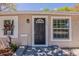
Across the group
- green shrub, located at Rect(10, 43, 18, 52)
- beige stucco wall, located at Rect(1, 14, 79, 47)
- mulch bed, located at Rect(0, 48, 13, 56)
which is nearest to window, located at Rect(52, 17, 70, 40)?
beige stucco wall, located at Rect(1, 14, 79, 47)

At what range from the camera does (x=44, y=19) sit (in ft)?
15.5

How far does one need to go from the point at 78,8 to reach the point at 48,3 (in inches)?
27.5

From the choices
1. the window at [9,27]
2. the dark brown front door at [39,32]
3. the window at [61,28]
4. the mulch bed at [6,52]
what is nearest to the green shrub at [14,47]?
the mulch bed at [6,52]

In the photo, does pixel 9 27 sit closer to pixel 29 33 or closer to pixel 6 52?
pixel 29 33

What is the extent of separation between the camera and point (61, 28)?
4.89 meters

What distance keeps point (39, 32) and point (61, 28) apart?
0.60 m

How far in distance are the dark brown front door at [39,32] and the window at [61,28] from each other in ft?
0.90

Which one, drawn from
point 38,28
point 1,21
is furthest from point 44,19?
point 1,21

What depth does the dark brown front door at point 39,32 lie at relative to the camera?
4.86 metres

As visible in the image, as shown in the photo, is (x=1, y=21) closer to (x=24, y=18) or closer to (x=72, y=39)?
(x=24, y=18)

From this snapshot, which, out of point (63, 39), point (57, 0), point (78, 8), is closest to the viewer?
point (57, 0)

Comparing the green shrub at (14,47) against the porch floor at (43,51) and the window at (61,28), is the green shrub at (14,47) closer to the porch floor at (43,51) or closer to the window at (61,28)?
the porch floor at (43,51)

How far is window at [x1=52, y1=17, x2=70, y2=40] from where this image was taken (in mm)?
4770

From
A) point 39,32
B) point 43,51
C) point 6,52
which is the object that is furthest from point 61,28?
point 6,52
